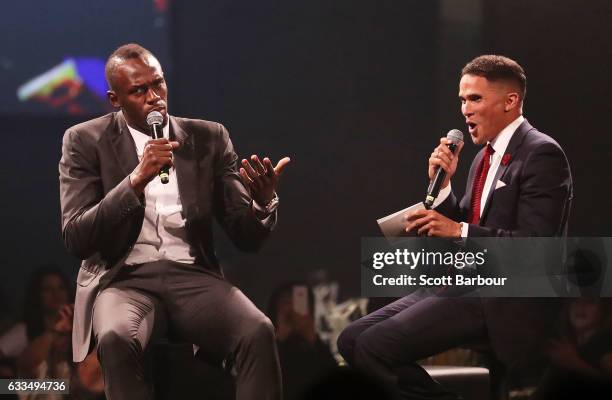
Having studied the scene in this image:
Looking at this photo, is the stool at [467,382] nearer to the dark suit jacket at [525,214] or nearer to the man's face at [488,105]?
the dark suit jacket at [525,214]

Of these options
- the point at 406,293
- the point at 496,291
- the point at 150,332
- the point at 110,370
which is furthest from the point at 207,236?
the point at 496,291

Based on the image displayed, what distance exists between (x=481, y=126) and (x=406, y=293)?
28.0 inches

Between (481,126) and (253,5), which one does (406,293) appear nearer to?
(481,126)

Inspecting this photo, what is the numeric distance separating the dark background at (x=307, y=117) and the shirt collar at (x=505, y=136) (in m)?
0.60

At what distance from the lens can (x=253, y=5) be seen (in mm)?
3605

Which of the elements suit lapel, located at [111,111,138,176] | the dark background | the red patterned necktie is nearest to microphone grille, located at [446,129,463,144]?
the red patterned necktie

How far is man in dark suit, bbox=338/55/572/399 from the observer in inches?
106

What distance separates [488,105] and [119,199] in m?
1.29

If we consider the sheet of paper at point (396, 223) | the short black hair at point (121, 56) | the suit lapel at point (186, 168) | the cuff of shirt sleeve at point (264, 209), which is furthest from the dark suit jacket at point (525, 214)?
the short black hair at point (121, 56)

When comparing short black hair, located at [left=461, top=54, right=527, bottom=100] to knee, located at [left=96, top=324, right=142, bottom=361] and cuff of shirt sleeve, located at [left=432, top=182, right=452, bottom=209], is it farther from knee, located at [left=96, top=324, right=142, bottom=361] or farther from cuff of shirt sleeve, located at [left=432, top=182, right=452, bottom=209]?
knee, located at [left=96, top=324, right=142, bottom=361]

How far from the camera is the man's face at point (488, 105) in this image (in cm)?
289

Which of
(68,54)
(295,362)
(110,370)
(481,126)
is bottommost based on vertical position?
(295,362)

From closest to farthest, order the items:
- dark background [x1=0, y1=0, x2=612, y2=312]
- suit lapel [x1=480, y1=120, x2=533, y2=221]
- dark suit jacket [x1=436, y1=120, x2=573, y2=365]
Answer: dark suit jacket [x1=436, y1=120, x2=573, y2=365], suit lapel [x1=480, y1=120, x2=533, y2=221], dark background [x1=0, y1=0, x2=612, y2=312]

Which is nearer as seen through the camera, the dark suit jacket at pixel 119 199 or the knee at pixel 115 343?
the knee at pixel 115 343
